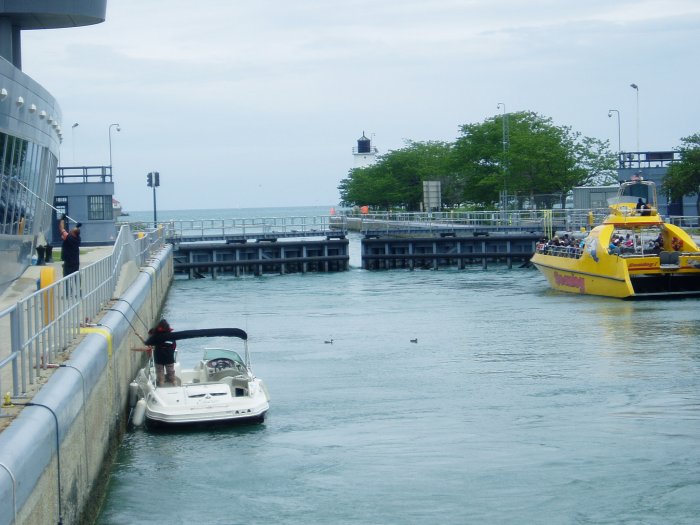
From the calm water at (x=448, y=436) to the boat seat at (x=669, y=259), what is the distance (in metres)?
5.23

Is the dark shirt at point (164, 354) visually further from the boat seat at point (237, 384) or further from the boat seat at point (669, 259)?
the boat seat at point (669, 259)

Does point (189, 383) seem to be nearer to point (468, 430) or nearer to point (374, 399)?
point (374, 399)

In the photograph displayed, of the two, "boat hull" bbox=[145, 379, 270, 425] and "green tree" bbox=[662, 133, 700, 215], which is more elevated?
"green tree" bbox=[662, 133, 700, 215]

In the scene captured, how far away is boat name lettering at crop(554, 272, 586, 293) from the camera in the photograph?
4330 cm

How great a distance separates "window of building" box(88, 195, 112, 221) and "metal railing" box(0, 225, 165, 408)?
39373 mm

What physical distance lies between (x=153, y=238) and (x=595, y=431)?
33.8 meters

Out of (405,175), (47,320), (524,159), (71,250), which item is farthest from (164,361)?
(405,175)

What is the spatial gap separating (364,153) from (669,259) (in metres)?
121

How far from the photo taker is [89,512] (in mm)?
13422

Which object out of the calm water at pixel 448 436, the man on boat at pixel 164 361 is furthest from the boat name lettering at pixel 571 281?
the man on boat at pixel 164 361

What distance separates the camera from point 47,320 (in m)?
13.9

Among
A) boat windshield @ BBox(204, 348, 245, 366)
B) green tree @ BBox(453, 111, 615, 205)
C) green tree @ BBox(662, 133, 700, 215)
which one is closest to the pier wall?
boat windshield @ BBox(204, 348, 245, 366)

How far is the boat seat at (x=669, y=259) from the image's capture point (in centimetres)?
3986

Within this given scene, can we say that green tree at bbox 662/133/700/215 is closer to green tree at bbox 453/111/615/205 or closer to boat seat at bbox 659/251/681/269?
Answer: green tree at bbox 453/111/615/205
